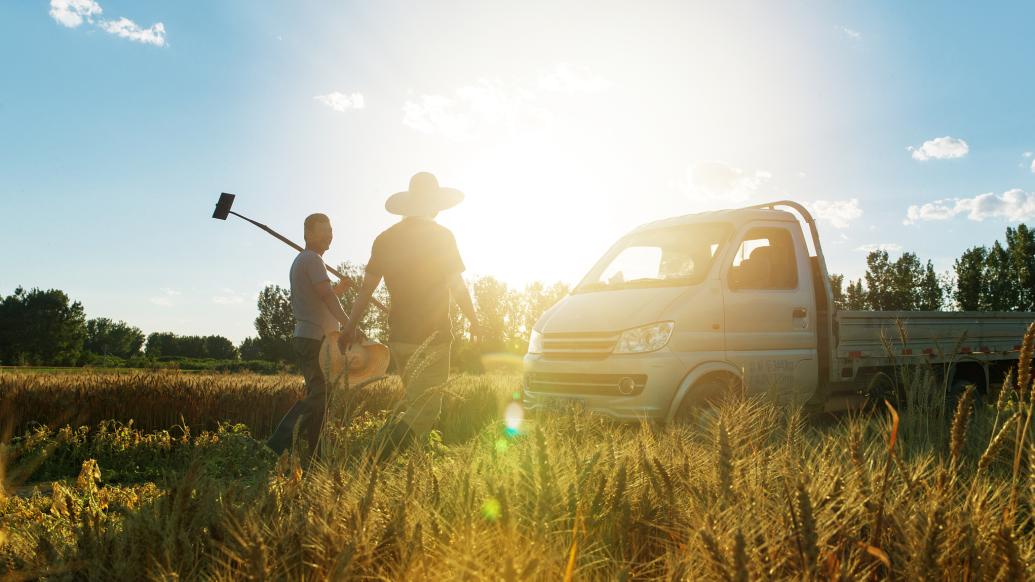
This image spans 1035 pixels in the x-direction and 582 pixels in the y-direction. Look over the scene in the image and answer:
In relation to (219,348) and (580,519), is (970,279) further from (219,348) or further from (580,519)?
(219,348)

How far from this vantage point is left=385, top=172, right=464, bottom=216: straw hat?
5.41 m

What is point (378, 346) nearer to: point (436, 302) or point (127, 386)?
point (436, 302)

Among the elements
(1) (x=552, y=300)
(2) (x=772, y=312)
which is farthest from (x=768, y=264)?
(1) (x=552, y=300)

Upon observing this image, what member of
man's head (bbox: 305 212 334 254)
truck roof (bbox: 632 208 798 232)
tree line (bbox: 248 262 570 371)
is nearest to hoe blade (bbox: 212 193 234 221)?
man's head (bbox: 305 212 334 254)

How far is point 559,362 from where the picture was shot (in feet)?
18.9

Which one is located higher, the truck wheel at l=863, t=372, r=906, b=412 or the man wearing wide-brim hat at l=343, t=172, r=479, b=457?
the man wearing wide-brim hat at l=343, t=172, r=479, b=457

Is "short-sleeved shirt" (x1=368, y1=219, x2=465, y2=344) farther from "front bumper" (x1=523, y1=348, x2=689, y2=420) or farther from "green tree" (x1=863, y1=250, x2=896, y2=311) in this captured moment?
"green tree" (x1=863, y1=250, x2=896, y2=311)

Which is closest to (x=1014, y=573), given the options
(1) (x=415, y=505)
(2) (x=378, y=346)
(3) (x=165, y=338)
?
(1) (x=415, y=505)

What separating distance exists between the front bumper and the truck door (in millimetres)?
707

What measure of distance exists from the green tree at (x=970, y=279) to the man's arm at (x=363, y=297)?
71.1 m

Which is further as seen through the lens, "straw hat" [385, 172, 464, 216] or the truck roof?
the truck roof

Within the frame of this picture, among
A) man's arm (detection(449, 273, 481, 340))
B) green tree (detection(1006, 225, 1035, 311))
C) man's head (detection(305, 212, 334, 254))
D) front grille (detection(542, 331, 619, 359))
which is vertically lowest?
front grille (detection(542, 331, 619, 359))

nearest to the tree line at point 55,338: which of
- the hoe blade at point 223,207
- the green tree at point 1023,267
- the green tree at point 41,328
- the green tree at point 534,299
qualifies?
the green tree at point 41,328

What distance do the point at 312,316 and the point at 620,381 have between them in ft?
9.33
